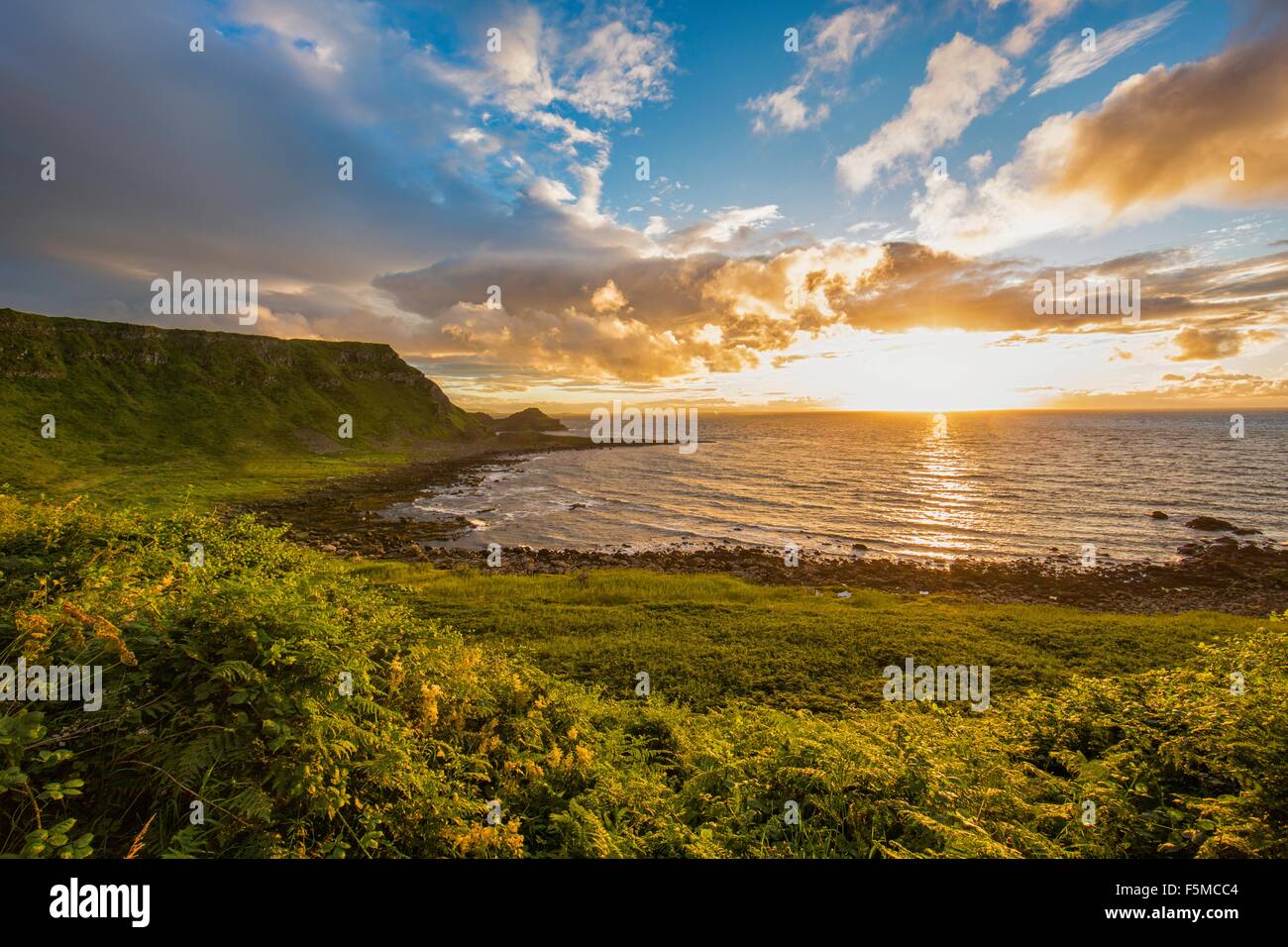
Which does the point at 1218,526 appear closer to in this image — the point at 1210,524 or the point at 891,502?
the point at 1210,524

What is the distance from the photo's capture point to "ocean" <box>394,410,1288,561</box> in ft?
167

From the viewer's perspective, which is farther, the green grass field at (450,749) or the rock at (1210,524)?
the rock at (1210,524)

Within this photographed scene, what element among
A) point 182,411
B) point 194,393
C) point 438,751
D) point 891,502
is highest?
point 194,393

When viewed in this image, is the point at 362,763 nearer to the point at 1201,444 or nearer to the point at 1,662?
the point at 1,662

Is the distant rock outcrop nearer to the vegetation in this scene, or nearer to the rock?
the rock

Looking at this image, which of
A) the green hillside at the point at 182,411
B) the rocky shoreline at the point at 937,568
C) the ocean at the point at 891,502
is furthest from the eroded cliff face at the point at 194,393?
the rocky shoreline at the point at 937,568

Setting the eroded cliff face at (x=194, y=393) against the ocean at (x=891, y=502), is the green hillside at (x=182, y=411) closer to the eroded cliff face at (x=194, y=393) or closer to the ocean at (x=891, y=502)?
the eroded cliff face at (x=194, y=393)

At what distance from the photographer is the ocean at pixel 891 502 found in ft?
167

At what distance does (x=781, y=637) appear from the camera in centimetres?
2233

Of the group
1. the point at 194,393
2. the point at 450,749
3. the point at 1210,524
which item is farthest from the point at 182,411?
the point at 1210,524

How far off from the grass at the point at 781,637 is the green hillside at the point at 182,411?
159ft

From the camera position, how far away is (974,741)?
30.2 ft

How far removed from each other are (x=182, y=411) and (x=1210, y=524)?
165101mm
